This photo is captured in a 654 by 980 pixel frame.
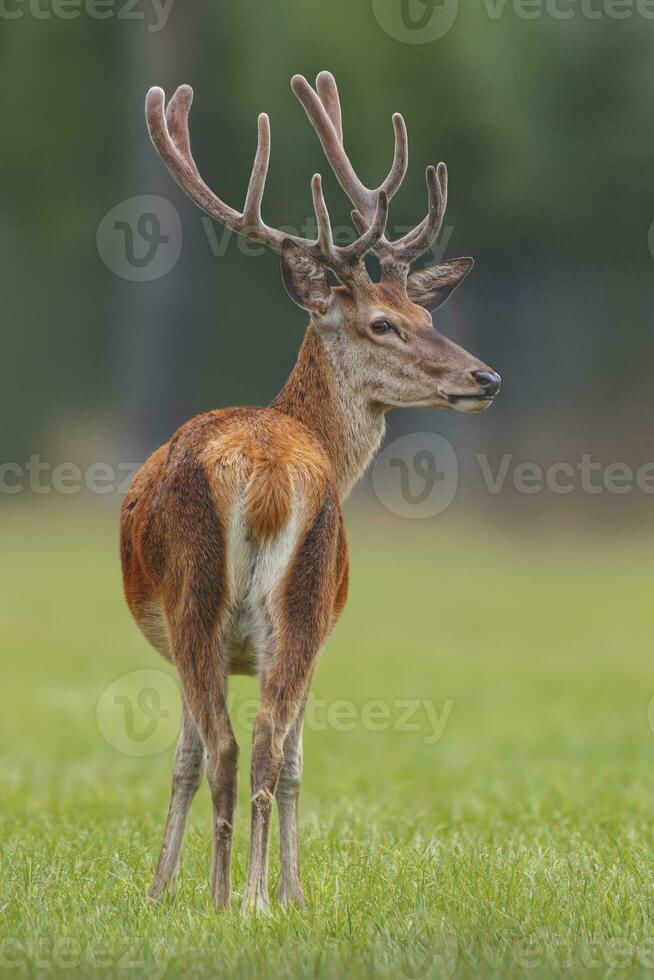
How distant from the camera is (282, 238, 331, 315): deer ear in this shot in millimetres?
5457

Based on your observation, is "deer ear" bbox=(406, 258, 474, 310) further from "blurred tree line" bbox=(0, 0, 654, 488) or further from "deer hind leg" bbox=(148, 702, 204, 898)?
"blurred tree line" bbox=(0, 0, 654, 488)

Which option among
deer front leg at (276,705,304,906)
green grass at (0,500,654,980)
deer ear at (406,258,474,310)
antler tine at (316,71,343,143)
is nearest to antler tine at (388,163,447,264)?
deer ear at (406,258,474,310)

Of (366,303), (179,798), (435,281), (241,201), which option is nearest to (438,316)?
(241,201)

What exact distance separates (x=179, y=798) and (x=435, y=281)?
2.34 m

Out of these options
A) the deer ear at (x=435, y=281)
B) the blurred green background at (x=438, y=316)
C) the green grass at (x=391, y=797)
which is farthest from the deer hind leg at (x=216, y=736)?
the blurred green background at (x=438, y=316)

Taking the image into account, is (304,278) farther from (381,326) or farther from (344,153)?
(344,153)

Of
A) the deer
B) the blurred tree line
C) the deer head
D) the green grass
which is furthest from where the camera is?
the blurred tree line

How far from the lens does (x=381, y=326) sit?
551cm

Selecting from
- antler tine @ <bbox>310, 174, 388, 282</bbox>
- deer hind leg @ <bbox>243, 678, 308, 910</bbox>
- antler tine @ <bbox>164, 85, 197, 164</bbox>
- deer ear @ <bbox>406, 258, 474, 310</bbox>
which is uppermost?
antler tine @ <bbox>164, 85, 197, 164</bbox>

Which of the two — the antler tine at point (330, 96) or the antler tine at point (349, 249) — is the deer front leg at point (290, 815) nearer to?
the antler tine at point (349, 249)

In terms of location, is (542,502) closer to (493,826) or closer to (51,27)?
(51,27)

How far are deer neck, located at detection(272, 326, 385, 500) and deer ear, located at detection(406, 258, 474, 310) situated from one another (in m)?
0.65

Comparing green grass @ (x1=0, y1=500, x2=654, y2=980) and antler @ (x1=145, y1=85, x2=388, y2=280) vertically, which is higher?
antler @ (x1=145, y1=85, x2=388, y2=280)

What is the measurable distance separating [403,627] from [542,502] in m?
6.56
